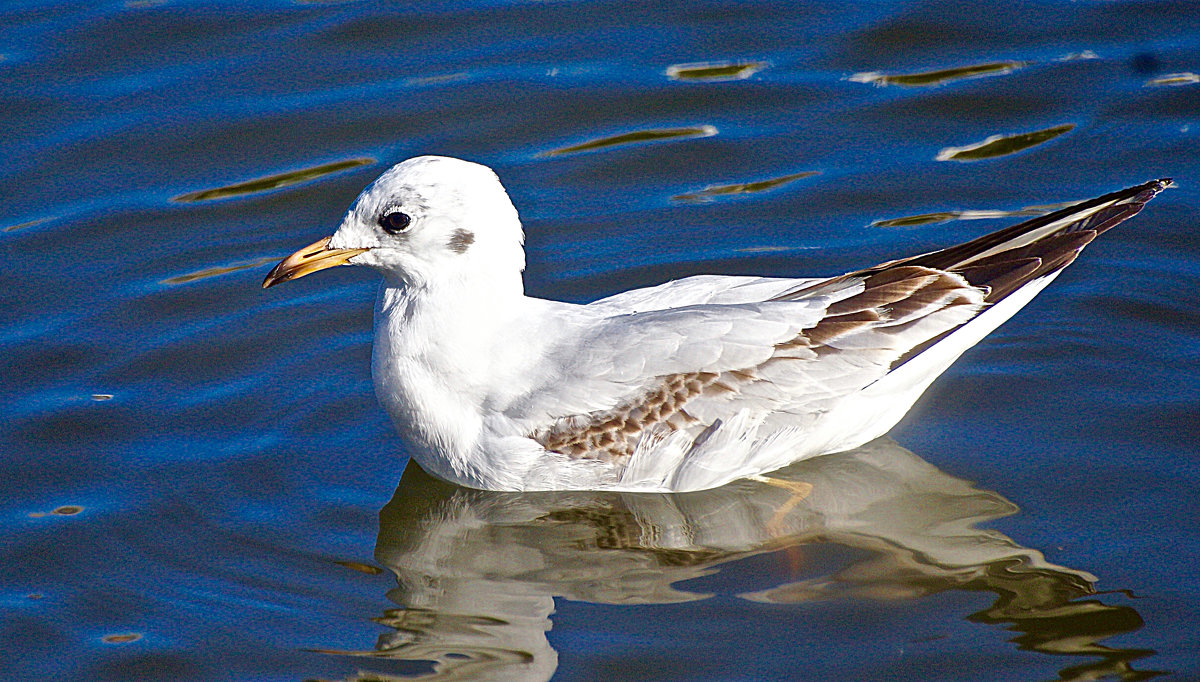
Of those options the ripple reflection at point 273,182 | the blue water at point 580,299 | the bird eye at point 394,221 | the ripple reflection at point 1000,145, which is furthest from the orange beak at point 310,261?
the ripple reflection at point 1000,145

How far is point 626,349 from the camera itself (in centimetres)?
723

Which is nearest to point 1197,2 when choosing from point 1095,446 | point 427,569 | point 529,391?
point 1095,446

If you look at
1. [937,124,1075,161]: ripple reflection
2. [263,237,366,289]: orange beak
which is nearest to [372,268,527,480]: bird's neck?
[263,237,366,289]: orange beak

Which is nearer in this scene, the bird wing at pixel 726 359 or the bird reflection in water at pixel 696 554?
the bird reflection in water at pixel 696 554

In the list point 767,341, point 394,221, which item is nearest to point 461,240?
point 394,221

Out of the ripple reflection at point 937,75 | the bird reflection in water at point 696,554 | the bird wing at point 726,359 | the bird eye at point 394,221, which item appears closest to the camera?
the bird reflection in water at point 696,554

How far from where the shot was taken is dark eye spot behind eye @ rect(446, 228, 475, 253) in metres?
7.12

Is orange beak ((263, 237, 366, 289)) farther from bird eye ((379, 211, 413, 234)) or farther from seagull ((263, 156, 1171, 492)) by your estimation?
bird eye ((379, 211, 413, 234))

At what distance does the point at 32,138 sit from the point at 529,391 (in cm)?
535

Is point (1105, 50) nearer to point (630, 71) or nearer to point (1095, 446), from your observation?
point (630, 71)

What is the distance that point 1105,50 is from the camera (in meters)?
11.1

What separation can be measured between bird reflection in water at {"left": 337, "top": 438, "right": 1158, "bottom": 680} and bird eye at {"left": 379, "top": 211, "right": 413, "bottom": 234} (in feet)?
4.99

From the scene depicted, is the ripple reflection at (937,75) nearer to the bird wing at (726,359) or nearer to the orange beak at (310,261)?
the bird wing at (726,359)

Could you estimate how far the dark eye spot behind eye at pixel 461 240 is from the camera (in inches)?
280
